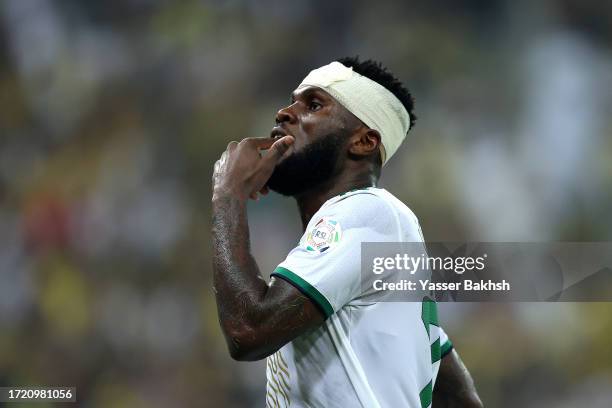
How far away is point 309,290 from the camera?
2.34 m

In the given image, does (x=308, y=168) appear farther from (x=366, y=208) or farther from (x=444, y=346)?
(x=444, y=346)

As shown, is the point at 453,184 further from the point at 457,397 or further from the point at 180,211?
the point at 457,397

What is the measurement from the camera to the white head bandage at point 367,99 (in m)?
3.01

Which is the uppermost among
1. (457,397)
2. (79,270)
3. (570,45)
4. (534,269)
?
(570,45)

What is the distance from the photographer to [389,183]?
627cm

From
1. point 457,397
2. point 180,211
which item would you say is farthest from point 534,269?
point 180,211

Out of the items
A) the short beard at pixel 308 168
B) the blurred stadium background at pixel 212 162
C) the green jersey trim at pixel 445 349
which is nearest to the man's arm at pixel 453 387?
the green jersey trim at pixel 445 349

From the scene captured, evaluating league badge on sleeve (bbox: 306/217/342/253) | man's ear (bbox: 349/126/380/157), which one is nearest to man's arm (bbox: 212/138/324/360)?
league badge on sleeve (bbox: 306/217/342/253)

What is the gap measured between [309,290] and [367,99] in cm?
97

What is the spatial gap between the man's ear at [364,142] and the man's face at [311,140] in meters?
0.03

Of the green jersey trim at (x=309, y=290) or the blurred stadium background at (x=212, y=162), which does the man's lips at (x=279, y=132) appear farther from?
the blurred stadium background at (x=212, y=162)

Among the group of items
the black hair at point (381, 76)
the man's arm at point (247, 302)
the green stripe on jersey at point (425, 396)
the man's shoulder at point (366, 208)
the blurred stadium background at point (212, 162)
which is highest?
the blurred stadium background at point (212, 162)

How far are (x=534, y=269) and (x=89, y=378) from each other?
11.7ft

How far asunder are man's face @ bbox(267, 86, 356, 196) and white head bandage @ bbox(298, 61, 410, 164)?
0.03 m
